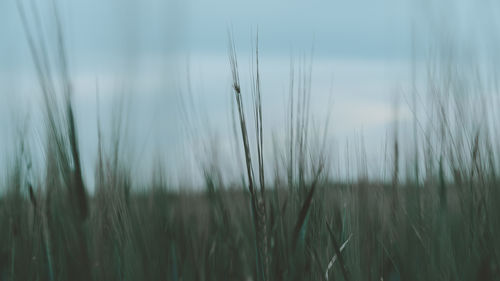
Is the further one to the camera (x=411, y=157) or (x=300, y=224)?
(x=411, y=157)

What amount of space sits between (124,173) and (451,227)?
2.43 feet

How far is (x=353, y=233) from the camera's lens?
3.54 feet

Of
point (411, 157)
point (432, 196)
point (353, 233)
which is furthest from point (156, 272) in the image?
point (411, 157)

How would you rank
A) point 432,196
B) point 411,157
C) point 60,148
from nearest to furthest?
point 60,148
point 432,196
point 411,157

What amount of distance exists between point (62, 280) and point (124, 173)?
287 millimetres

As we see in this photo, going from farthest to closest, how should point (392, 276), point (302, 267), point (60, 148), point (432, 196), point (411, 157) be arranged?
1. point (392, 276)
2. point (411, 157)
3. point (432, 196)
4. point (302, 267)
5. point (60, 148)

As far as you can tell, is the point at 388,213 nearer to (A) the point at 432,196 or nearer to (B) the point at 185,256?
(A) the point at 432,196

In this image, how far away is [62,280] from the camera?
3.44 ft

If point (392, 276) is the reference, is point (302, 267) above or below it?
above

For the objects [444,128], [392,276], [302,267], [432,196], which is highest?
[444,128]

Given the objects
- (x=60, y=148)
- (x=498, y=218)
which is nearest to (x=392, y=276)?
(x=498, y=218)

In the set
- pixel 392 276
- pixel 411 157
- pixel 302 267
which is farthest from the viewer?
pixel 392 276

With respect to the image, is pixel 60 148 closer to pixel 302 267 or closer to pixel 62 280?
pixel 62 280

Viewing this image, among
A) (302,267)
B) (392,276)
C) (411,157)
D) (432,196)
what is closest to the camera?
(302,267)
